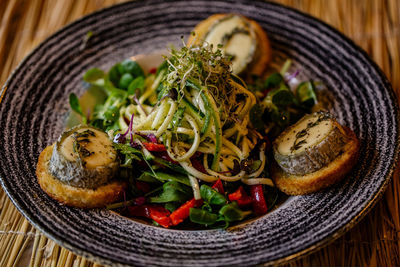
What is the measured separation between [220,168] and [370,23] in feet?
9.27

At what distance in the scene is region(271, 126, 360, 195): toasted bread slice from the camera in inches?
118

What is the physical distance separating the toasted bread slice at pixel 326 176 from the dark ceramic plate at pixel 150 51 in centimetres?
6

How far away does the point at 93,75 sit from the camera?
4.04 m

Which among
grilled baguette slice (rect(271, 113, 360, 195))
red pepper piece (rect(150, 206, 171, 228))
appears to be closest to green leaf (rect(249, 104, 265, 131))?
grilled baguette slice (rect(271, 113, 360, 195))

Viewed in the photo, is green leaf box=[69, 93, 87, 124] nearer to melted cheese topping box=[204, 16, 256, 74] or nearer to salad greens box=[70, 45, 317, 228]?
salad greens box=[70, 45, 317, 228]

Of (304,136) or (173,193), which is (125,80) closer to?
(173,193)

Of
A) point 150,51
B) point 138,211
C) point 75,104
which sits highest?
point 150,51

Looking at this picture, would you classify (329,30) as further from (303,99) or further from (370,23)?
(370,23)

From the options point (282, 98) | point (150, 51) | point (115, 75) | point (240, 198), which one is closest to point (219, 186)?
point (240, 198)

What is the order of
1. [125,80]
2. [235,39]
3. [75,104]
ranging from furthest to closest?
[235,39] < [125,80] < [75,104]

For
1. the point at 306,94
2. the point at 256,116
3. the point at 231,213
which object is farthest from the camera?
the point at 306,94

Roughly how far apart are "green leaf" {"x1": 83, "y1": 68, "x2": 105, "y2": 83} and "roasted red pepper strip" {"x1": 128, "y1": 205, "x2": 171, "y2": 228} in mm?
1445

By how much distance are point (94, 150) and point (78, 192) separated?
32 centimetres

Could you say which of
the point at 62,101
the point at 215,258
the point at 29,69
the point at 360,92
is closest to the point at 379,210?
the point at 360,92
